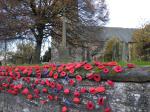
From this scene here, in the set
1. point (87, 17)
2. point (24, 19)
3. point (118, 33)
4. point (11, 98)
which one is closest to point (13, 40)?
point (24, 19)

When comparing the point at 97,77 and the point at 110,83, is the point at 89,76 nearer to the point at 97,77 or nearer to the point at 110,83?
the point at 97,77

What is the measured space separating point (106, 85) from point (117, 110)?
1.40ft

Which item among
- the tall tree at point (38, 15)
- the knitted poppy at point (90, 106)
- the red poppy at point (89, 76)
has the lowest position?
the knitted poppy at point (90, 106)

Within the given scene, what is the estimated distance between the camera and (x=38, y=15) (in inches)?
1281

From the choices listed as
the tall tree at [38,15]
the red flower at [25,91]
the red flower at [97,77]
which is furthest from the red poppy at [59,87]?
the tall tree at [38,15]

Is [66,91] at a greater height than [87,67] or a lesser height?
lesser

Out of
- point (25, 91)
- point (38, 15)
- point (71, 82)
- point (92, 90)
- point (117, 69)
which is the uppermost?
point (38, 15)

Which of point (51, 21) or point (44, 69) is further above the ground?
point (51, 21)

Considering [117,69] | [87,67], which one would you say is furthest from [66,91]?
[117,69]

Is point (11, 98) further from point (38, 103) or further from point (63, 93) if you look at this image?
point (63, 93)

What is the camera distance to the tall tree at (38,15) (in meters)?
31.3

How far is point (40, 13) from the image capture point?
1292 inches

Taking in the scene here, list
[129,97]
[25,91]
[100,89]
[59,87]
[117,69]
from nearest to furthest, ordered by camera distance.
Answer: [129,97], [117,69], [100,89], [59,87], [25,91]

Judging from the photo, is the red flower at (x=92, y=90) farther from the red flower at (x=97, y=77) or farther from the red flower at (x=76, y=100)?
the red flower at (x=76, y=100)
